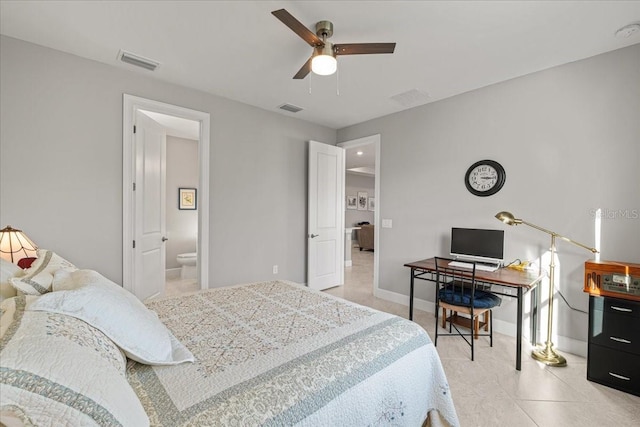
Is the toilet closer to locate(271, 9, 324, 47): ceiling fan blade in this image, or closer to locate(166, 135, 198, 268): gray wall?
locate(166, 135, 198, 268): gray wall

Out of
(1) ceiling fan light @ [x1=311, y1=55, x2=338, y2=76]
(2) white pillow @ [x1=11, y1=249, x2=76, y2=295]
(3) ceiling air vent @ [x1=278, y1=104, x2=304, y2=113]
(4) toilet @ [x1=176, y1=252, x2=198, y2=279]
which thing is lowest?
(4) toilet @ [x1=176, y1=252, x2=198, y2=279]

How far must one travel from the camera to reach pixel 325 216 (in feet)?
15.1

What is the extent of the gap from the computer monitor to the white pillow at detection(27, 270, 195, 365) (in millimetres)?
2908

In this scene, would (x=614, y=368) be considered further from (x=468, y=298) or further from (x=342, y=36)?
(x=342, y=36)

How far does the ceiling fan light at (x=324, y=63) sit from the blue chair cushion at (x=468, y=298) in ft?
7.29

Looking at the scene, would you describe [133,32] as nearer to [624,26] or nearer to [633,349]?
[624,26]

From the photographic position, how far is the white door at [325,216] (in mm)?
4379

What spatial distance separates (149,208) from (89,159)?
2.40ft

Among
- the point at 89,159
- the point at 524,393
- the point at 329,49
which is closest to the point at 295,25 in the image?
the point at 329,49

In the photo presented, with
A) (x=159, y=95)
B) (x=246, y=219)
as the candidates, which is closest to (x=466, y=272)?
(x=246, y=219)

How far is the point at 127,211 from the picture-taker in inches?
115

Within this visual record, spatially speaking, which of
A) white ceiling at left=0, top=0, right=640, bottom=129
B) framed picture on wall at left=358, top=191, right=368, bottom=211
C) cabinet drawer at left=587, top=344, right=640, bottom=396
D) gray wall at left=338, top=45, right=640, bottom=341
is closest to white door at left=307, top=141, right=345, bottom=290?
gray wall at left=338, top=45, right=640, bottom=341

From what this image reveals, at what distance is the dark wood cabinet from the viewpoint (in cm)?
205

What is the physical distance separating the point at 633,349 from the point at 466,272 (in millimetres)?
1142
